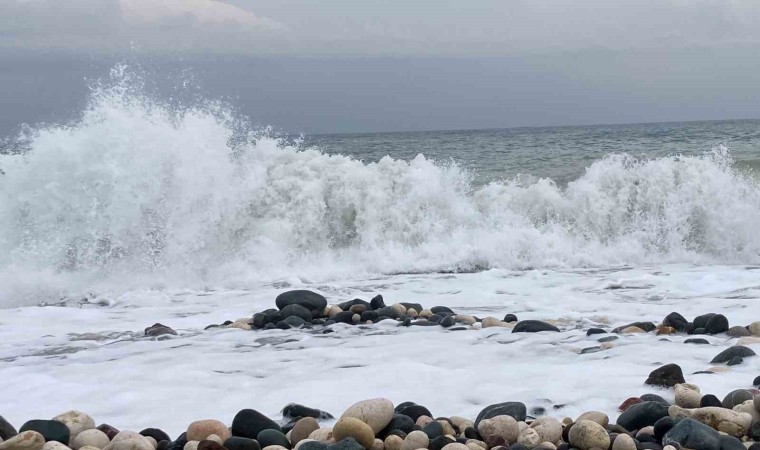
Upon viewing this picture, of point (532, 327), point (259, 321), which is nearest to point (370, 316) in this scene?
point (259, 321)

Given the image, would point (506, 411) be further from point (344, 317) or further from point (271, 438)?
point (344, 317)

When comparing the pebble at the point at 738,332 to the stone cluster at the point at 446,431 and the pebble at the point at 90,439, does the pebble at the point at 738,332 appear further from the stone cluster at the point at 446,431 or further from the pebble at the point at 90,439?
the pebble at the point at 90,439

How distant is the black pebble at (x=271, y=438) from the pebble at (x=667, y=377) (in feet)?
5.95

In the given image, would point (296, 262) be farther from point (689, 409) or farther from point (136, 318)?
point (689, 409)

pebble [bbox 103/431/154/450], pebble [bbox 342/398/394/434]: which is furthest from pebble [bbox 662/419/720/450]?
pebble [bbox 103/431/154/450]

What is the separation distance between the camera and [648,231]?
10.7 metres

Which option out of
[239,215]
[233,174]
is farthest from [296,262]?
[233,174]

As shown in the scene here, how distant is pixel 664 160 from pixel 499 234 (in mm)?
3466

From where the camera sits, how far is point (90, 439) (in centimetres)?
309

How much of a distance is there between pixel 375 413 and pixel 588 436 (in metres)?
0.84

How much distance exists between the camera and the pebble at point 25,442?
288cm

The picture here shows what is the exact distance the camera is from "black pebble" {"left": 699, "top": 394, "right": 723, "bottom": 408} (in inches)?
129

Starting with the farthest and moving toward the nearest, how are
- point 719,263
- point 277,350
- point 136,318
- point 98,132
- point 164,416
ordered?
point 98,132 → point 719,263 → point 136,318 → point 277,350 → point 164,416

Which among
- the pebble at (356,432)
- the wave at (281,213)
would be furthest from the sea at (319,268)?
the pebble at (356,432)
